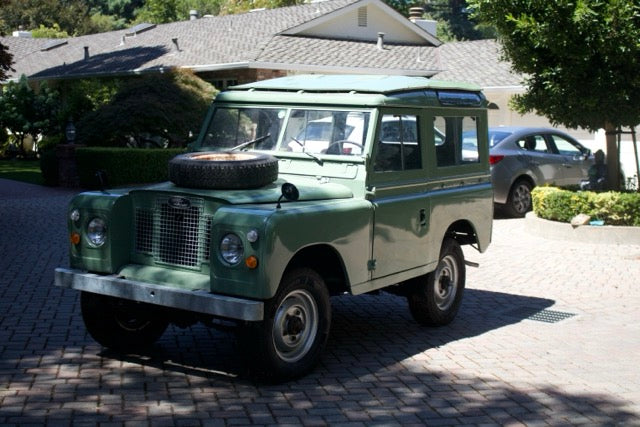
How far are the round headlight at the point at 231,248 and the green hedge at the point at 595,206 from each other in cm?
952

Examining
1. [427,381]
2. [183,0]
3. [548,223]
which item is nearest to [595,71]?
[548,223]

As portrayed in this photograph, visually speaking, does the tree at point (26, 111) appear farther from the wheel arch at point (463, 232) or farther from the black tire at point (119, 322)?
the black tire at point (119, 322)

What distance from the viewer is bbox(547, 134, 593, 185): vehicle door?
1797cm

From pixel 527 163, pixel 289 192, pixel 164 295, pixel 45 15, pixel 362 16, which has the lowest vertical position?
pixel 164 295

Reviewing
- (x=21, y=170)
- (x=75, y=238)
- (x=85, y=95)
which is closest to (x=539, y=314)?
(x=75, y=238)

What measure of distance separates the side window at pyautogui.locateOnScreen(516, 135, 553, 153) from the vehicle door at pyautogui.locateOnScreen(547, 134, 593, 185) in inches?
8.7

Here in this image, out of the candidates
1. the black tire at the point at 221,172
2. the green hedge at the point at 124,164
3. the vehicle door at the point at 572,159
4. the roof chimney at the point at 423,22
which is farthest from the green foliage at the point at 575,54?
the roof chimney at the point at 423,22

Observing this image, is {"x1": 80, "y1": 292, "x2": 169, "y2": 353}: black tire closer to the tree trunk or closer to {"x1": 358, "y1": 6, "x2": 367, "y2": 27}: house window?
the tree trunk

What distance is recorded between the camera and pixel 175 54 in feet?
103

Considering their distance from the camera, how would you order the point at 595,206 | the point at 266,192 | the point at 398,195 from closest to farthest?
the point at 266,192 < the point at 398,195 < the point at 595,206

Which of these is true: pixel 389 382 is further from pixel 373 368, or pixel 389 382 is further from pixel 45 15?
pixel 45 15

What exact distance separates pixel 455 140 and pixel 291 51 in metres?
20.3

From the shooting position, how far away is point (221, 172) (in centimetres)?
674

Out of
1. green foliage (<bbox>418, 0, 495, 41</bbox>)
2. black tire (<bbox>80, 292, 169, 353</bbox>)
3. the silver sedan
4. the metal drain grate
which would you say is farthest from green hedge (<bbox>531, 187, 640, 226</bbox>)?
green foliage (<bbox>418, 0, 495, 41</bbox>)
